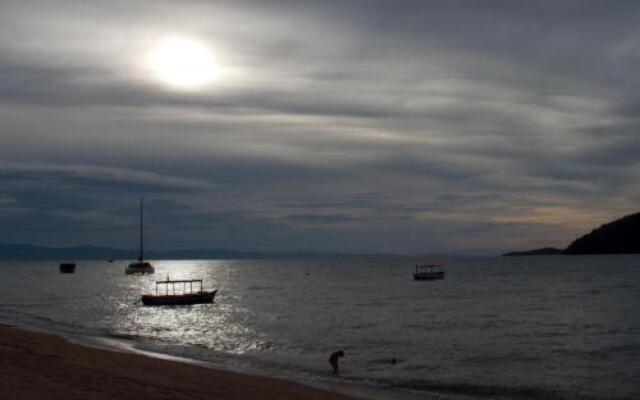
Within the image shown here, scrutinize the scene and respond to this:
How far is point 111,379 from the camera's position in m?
20.7

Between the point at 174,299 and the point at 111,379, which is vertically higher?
the point at 111,379

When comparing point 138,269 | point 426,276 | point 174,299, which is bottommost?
point 426,276

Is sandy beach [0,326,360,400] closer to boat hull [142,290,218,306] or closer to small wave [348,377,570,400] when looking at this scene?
small wave [348,377,570,400]

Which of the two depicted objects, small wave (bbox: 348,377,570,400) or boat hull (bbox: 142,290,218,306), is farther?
boat hull (bbox: 142,290,218,306)

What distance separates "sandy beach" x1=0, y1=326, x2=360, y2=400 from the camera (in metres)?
17.6

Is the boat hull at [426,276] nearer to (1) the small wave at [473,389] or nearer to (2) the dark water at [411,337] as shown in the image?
(2) the dark water at [411,337]

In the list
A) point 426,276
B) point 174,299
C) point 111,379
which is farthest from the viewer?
point 426,276

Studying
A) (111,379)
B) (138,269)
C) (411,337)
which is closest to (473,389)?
(111,379)

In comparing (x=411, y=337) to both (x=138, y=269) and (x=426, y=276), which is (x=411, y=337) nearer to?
(x=426, y=276)

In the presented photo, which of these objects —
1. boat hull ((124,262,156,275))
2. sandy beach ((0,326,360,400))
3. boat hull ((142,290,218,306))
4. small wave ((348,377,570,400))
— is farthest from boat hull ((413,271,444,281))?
sandy beach ((0,326,360,400))

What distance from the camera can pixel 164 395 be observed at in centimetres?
1888

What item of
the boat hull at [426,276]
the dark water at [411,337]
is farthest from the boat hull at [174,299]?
the boat hull at [426,276]

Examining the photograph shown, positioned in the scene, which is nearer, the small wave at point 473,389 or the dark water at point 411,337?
the small wave at point 473,389

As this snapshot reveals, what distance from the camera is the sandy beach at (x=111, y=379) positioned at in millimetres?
17609
